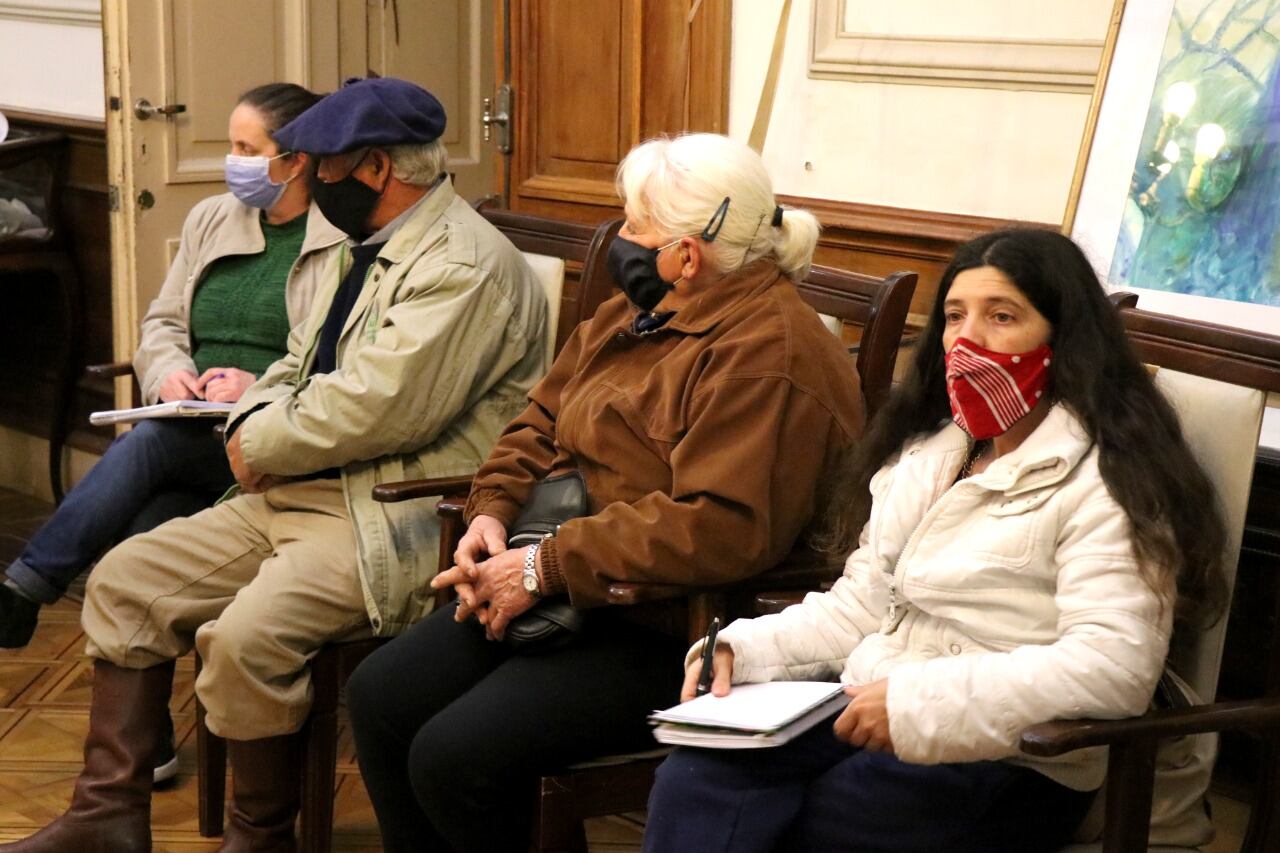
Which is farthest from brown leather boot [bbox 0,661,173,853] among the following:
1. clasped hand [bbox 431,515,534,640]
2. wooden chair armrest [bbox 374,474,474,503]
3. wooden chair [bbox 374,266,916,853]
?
wooden chair [bbox 374,266,916,853]

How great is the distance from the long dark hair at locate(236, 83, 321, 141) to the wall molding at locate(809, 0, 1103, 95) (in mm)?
1086

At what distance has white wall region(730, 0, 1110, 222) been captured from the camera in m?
2.85

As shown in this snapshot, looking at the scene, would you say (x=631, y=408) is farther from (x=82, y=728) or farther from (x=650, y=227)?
(x=82, y=728)

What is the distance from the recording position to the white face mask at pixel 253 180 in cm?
318

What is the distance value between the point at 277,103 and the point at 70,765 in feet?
4.63

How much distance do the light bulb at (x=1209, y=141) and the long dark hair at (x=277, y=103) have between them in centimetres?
177

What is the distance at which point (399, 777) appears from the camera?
228 cm

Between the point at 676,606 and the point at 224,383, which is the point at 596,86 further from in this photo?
the point at 676,606

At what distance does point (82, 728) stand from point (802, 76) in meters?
2.05

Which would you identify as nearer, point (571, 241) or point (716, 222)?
point (716, 222)

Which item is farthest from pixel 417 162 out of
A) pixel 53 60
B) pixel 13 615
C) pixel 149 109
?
pixel 53 60

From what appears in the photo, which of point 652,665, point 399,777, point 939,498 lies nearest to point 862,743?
point 939,498

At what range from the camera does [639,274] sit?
89.9 inches

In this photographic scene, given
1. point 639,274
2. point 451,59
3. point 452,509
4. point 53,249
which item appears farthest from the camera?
point 451,59
